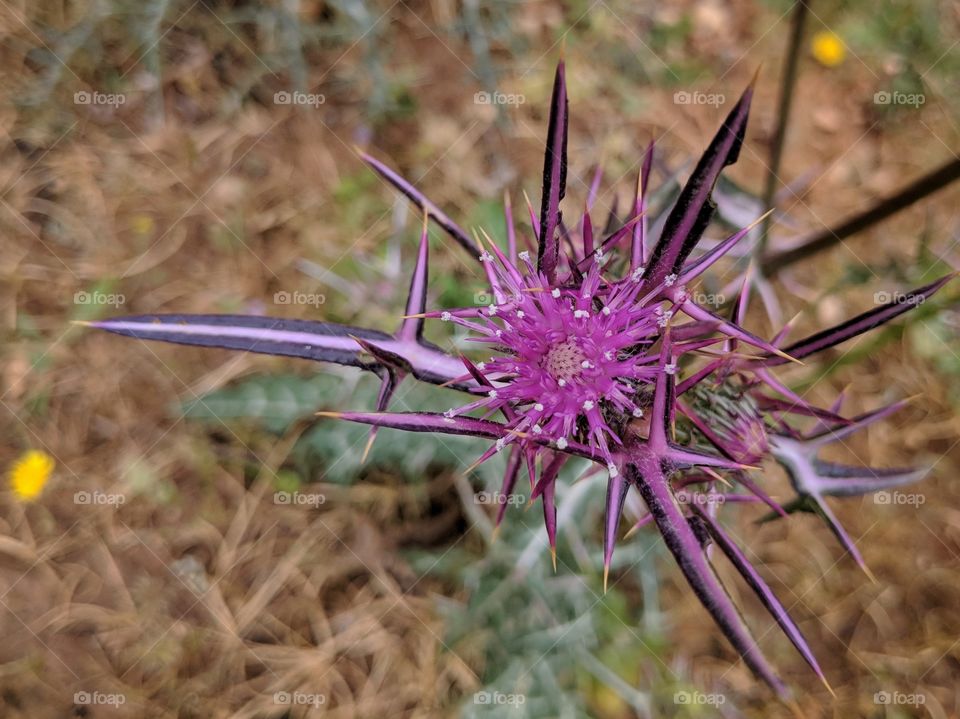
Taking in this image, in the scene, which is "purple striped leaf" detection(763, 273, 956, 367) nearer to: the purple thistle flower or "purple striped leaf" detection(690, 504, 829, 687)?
the purple thistle flower

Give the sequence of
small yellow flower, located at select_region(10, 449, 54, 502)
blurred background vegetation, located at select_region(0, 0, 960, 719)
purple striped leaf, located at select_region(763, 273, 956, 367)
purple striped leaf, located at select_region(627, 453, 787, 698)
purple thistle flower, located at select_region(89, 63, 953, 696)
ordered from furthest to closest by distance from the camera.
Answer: small yellow flower, located at select_region(10, 449, 54, 502) < blurred background vegetation, located at select_region(0, 0, 960, 719) < purple striped leaf, located at select_region(763, 273, 956, 367) < purple thistle flower, located at select_region(89, 63, 953, 696) < purple striped leaf, located at select_region(627, 453, 787, 698)

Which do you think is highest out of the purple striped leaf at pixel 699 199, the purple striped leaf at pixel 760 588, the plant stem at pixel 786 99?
the plant stem at pixel 786 99

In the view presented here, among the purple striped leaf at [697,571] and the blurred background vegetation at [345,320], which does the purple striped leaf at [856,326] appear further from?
the blurred background vegetation at [345,320]

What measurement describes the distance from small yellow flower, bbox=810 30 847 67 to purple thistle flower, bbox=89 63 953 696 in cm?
275

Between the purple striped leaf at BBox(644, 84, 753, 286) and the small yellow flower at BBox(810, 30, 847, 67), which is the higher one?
the small yellow flower at BBox(810, 30, 847, 67)

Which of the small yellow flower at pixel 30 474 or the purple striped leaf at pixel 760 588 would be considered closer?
the purple striped leaf at pixel 760 588

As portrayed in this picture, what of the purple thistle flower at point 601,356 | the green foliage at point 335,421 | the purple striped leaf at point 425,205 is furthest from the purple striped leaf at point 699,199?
the green foliage at point 335,421

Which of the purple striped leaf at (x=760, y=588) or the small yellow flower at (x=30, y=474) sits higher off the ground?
the small yellow flower at (x=30, y=474)

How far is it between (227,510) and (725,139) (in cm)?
320

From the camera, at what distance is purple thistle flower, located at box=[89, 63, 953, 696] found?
1.16 metres

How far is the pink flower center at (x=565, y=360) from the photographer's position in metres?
1.33

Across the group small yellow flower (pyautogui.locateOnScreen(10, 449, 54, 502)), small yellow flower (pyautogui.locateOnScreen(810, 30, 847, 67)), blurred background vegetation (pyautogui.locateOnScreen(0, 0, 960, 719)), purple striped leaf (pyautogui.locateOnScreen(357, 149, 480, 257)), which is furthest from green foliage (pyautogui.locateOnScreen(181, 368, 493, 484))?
small yellow flower (pyautogui.locateOnScreen(810, 30, 847, 67))

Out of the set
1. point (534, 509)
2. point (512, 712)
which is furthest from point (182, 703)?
point (534, 509)

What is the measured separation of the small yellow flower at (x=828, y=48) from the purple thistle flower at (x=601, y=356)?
9.02 ft
